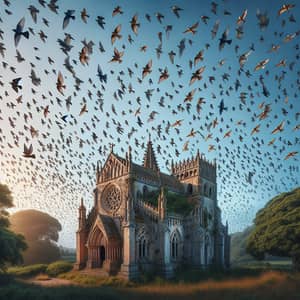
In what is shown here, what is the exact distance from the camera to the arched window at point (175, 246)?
40125 mm

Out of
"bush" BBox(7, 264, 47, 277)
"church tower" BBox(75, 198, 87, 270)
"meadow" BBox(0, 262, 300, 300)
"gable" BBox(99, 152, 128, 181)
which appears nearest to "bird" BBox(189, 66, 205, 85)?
"meadow" BBox(0, 262, 300, 300)

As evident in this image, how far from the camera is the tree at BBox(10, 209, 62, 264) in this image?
2520 inches


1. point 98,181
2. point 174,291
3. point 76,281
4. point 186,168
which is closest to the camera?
point 174,291

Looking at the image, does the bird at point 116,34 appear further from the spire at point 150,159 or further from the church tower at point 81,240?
the spire at point 150,159

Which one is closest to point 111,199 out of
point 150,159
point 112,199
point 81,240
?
point 112,199

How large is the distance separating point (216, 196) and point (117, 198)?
67.3 feet

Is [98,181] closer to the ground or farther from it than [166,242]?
farther from it

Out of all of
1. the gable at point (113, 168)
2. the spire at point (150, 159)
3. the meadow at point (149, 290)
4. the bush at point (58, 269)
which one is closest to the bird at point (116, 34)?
the meadow at point (149, 290)

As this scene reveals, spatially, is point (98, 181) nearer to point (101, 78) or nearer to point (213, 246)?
point (213, 246)

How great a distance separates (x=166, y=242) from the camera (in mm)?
37094

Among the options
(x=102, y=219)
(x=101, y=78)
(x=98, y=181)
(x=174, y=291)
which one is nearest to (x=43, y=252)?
(x=98, y=181)

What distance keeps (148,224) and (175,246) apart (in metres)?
5.44

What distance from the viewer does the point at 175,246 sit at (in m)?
40.5

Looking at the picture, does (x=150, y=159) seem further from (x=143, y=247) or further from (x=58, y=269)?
(x=58, y=269)
